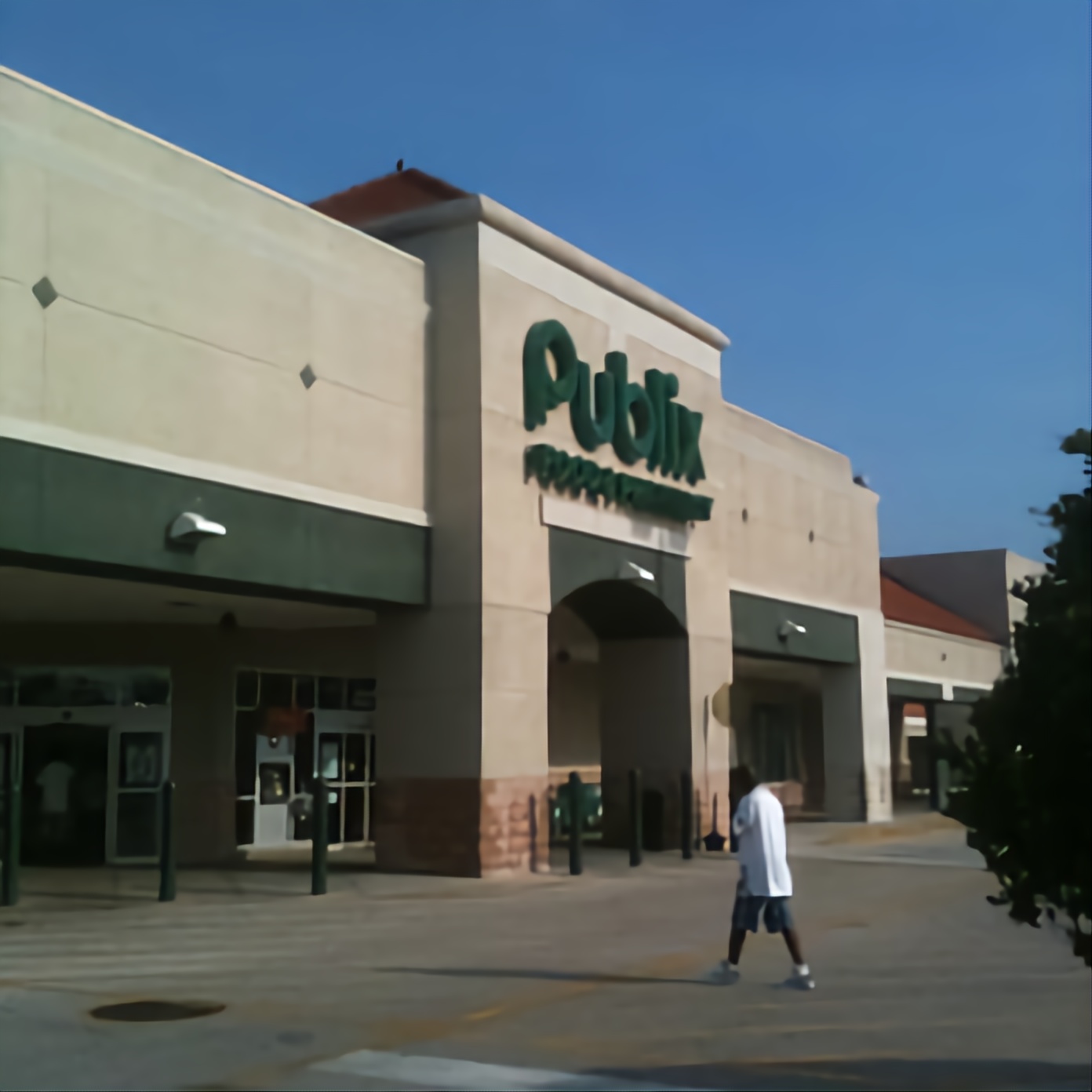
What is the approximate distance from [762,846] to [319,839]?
7.43 meters

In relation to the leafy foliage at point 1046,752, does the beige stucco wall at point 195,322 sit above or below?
above

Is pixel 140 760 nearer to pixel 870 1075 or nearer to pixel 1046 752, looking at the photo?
pixel 870 1075

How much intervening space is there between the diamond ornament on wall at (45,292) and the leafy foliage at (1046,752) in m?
10.7

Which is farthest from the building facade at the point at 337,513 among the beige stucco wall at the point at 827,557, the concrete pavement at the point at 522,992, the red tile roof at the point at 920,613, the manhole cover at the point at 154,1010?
the red tile roof at the point at 920,613

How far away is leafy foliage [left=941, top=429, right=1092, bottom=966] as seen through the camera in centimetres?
638

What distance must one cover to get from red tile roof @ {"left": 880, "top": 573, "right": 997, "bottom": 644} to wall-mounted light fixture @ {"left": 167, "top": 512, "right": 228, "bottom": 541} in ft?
104

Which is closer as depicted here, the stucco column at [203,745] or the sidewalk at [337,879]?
the sidewalk at [337,879]

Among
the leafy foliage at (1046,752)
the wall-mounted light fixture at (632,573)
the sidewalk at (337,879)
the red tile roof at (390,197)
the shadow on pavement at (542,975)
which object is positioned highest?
the red tile roof at (390,197)

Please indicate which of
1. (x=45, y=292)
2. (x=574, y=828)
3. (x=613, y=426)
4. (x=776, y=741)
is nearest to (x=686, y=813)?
(x=574, y=828)

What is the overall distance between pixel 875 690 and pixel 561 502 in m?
15.5

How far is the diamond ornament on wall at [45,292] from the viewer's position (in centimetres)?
1433

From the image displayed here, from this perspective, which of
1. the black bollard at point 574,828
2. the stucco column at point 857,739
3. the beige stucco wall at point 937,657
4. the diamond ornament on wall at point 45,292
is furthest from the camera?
the beige stucco wall at point 937,657

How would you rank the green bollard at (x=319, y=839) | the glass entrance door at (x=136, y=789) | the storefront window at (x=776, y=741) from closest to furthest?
the green bollard at (x=319, y=839) → the glass entrance door at (x=136, y=789) → the storefront window at (x=776, y=741)

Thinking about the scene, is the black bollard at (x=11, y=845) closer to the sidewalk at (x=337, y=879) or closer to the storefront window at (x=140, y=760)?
the sidewalk at (x=337, y=879)
